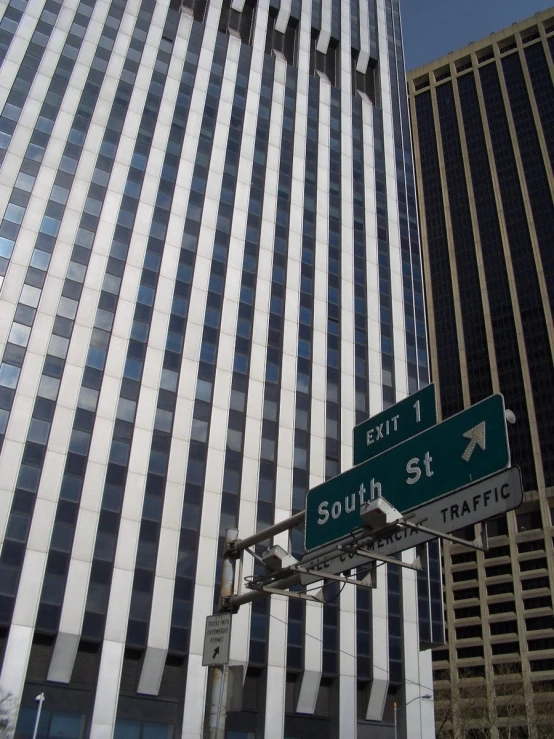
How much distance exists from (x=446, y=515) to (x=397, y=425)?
2.41m

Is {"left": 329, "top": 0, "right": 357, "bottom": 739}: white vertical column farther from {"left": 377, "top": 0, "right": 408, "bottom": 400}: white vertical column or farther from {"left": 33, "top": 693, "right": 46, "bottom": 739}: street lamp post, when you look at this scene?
{"left": 33, "top": 693, "right": 46, "bottom": 739}: street lamp post

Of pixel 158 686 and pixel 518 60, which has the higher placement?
pixel 518 60

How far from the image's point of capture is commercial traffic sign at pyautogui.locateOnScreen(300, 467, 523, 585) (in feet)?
34.6

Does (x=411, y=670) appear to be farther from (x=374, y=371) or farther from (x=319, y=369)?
(x=374, y=371)

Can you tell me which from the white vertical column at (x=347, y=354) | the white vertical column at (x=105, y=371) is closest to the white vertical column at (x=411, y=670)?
the white vertical column at (x=347, y=354)

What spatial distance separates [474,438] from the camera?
11172mm

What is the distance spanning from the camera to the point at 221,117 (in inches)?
2279

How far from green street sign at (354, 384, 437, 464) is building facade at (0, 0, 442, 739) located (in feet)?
89.2

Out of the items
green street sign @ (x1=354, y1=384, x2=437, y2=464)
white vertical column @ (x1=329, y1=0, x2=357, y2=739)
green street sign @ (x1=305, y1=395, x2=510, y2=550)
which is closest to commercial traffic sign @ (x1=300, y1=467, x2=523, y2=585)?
green street sign @ (x1=305, y1=395, x2=510, y2=550)

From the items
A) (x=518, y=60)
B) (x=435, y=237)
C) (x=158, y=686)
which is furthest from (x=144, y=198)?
(x=518, y=60)

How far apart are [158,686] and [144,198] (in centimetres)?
3204

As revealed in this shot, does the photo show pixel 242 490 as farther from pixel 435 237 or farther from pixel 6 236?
pixel 435 237

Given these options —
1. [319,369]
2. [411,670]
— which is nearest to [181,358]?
[319,369]

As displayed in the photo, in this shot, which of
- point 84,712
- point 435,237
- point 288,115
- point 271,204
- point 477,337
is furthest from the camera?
point 435,237
